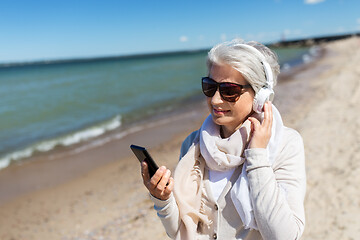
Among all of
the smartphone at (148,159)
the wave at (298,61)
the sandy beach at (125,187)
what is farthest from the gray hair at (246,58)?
the wave at (298,61)

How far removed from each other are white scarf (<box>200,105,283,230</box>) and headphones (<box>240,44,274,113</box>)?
3.4 inches

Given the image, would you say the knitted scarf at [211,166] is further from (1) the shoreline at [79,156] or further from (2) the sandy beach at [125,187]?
(1) the shoreline at [79,156]

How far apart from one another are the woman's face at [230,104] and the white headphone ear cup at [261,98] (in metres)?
0.04

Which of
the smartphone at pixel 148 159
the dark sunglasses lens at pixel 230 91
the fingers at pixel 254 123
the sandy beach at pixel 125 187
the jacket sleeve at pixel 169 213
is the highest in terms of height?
the dark sunglasses lens at pixel 230 91

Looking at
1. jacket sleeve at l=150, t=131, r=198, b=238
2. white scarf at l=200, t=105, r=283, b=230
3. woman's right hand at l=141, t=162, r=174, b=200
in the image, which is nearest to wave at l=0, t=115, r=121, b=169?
jacket sleeve at l=150, t=131, r=198, b=238

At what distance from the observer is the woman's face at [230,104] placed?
1.65 m

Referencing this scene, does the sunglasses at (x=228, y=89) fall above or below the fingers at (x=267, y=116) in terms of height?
above

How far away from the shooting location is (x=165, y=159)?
8141 millimetres

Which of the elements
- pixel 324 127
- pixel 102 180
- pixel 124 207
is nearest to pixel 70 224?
pixel 124 207

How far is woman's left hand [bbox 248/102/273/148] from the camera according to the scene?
1.52 metres

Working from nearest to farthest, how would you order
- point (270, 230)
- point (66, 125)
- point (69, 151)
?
point (270, 230) → point (69, 151) → point (66, 125)

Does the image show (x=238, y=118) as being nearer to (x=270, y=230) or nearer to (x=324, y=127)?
(x=270, y=230)

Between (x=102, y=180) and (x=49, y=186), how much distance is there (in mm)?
1438

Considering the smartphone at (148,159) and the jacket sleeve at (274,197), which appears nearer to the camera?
the jacket sleeve at (274,197)
